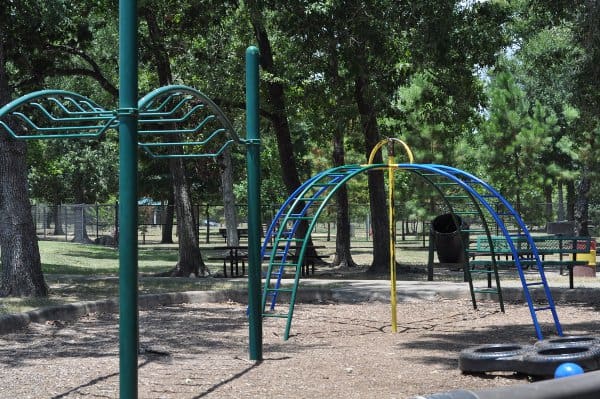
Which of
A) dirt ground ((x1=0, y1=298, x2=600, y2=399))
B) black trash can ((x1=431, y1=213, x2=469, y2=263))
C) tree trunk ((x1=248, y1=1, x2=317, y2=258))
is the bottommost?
dirt ground ((x1=0, y1=298, x2=600, y2=399))

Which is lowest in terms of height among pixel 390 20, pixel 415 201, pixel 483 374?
pixel 483 374

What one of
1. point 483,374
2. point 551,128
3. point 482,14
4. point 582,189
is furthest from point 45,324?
point 551,128

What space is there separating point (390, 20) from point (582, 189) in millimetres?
16682

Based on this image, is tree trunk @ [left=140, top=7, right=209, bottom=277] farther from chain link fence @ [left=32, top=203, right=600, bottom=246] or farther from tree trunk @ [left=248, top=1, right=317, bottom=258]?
chain link fence @ [left=32, top=203, right=600, bottom=246]

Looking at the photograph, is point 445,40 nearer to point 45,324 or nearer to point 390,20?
point 390,20

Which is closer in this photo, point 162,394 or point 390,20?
point 162,394

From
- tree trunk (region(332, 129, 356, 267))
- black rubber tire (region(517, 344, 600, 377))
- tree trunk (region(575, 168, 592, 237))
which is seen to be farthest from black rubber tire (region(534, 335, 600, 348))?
tree trunk (region(575, 168, 592, 237))

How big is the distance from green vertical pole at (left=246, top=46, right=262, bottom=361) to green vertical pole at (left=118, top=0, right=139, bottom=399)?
301 cm

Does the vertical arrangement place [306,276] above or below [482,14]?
below

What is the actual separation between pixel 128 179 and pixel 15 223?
28.0ft

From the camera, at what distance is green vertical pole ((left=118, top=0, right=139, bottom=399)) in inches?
242

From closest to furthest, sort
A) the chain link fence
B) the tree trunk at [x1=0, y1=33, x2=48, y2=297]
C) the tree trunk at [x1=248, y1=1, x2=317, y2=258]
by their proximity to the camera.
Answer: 1. the tree trunk at [x1=0, y1=33, x2=48, y2=297]
2. the tree trunk at [x1=248, y1=1, x2=317, y2=258]
3. the chain link fence

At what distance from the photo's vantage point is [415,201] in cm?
3888

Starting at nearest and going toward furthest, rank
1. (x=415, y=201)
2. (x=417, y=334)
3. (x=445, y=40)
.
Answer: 1. (x=417, y=334)
2. (x=445, y=40)
3. (x=415, y=201)
